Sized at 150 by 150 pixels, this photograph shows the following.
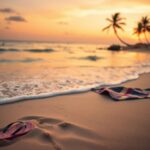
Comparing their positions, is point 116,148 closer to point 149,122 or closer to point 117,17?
point 149,122

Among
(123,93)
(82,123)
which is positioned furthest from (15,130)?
(123,93)

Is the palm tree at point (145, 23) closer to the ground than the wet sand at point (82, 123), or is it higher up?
higher up

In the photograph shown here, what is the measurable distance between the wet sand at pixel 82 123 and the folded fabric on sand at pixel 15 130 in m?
0.08

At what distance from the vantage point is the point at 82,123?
2947 mm

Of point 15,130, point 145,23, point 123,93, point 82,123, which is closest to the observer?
point 15,130

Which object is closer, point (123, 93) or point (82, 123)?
point (82, 123)

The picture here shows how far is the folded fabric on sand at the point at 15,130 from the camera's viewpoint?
7.93ft

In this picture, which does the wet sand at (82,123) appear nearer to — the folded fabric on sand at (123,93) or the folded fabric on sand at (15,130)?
the folded fabric on sand at (15,130)

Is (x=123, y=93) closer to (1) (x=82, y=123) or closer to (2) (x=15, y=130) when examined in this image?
(1) (x=82, y=123)

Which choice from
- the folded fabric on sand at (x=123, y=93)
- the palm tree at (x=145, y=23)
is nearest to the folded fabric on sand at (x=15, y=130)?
the folded fabric on sand at (x=123, y=93)

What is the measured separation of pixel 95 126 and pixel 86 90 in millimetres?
2199

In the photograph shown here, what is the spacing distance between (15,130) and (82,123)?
93 cm

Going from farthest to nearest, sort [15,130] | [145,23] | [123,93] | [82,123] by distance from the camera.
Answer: [145,23]
[123,93]
[82,123]
[15,130]

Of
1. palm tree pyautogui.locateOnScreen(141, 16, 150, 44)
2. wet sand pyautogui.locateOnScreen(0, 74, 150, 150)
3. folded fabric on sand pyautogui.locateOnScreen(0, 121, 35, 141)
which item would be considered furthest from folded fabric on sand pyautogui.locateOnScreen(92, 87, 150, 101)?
palm tree pyautogui.locateOnScreen(141, 16, 150, 44)
